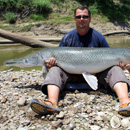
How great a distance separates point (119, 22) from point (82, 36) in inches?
668

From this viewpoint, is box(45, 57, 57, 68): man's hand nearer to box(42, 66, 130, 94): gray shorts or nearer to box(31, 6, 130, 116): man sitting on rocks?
box(31, 6, 130, 116): man sitting on rocks

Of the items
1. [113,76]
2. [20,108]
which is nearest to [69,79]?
[113,76]

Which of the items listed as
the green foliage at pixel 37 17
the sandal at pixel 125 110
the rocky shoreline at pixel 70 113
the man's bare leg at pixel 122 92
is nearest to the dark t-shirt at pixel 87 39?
the rocky shoreline at pixel 70 113

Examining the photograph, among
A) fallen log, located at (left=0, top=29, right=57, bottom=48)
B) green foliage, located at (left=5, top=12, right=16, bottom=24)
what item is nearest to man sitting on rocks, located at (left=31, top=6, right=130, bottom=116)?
fallen log, located at (left=0, top=29, right=57, bottom=48)

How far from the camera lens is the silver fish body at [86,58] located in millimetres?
3426

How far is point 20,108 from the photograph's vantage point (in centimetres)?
291

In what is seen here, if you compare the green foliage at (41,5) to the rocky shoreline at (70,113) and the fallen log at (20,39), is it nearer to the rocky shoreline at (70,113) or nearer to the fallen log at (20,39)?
the fallen log at (20,39)

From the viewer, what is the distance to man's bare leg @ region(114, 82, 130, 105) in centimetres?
270

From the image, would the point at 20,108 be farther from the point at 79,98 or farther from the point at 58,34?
the point at 58,34

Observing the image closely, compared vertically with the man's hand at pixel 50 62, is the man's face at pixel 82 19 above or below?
above

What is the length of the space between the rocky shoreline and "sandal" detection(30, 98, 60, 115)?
7 cm

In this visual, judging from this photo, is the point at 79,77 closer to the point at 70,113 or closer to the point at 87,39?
the point at 87,39

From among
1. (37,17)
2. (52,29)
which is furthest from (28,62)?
(37,17)

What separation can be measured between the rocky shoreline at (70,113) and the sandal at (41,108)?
0.07 m
